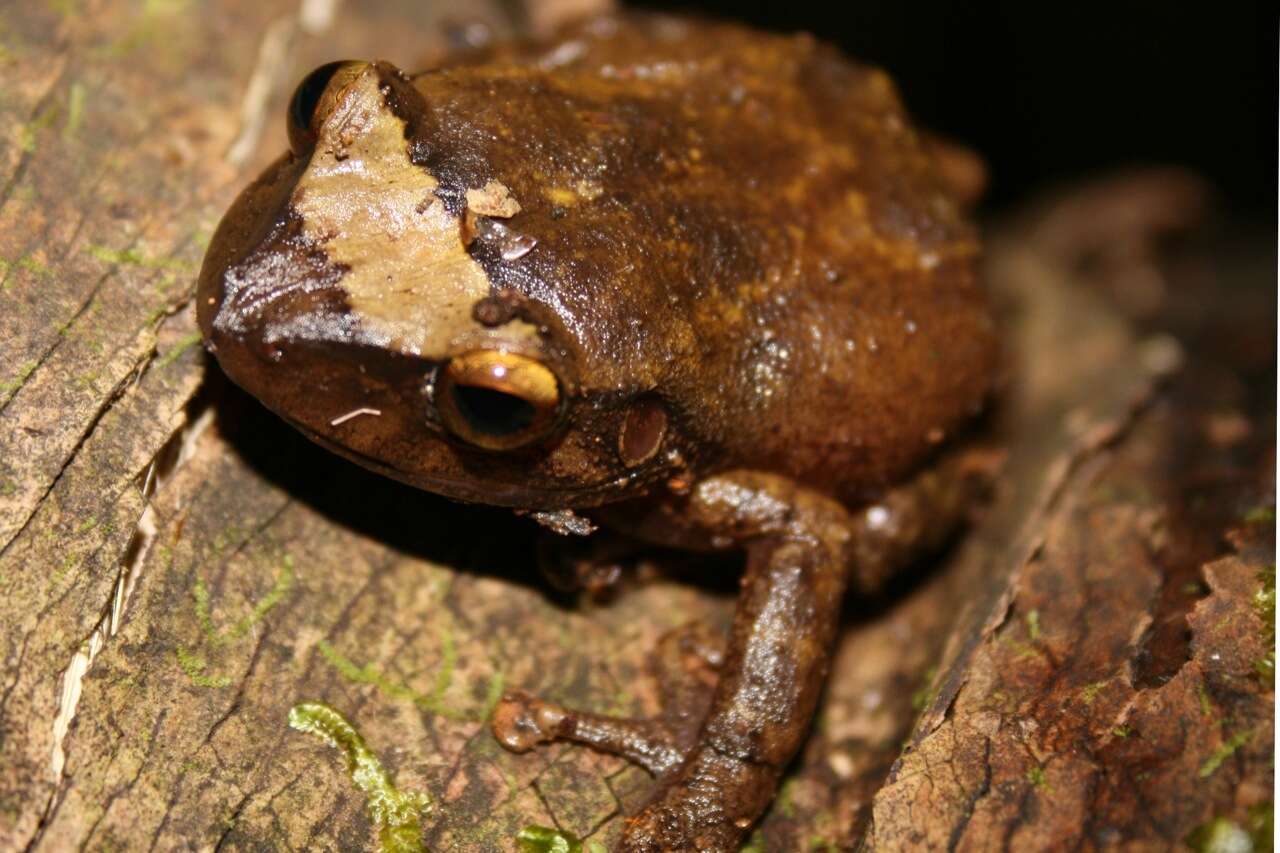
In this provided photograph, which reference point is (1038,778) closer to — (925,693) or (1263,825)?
(1263,825)

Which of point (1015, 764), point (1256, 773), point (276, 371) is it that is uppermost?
point (276, 371)

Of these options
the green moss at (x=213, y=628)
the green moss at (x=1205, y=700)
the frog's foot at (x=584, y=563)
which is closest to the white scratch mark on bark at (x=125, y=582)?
the green moss at (x=213, y=628)

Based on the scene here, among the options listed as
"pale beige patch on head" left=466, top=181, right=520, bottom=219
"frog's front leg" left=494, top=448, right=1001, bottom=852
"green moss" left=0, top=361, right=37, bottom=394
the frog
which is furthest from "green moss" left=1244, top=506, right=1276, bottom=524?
"green moss" left=0, top=361, right=37, bottom=394

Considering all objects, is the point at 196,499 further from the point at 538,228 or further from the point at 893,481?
the point at 893,481

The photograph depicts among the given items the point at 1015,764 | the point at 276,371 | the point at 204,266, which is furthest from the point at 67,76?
the point at 1015,764

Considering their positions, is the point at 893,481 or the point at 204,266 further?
the point at 893,481

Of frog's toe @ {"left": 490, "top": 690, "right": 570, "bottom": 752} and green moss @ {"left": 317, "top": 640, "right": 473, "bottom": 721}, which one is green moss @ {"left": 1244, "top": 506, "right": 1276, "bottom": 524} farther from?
green moss @ {"left": 317, "top": 640, "right": 473, "bottom": 721}

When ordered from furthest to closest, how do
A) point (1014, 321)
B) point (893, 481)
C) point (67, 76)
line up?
point (1014, 321)
point (893, 481)
point (67, 76)

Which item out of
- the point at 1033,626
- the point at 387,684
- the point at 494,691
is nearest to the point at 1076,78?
the point at 1033,626
